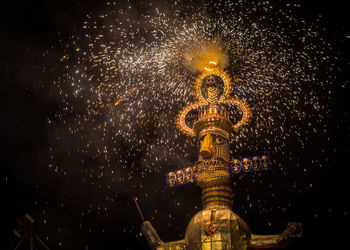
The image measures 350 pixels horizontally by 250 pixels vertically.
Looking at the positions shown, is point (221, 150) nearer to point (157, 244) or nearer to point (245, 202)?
point (157, 244)

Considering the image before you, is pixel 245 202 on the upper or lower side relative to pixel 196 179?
upper

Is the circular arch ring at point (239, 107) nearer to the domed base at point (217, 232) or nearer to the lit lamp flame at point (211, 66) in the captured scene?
the lit lamp flame at point (211, 66)

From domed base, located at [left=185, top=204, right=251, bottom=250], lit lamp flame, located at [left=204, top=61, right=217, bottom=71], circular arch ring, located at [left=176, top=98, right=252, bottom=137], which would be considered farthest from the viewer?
lit lamp flame, located at [left=204, top=61, right=217, bottom=71]

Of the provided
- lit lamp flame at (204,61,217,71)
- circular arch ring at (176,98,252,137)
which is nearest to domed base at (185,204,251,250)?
circular arch ring at (176,98,252,137)

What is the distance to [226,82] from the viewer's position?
48.2ft

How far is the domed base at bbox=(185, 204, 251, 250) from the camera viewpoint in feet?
38.8

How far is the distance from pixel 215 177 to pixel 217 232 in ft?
6.62

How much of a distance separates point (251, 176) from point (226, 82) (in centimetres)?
689

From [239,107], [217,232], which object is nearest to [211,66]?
[239,107]

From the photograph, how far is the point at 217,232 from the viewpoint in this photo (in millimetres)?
11977

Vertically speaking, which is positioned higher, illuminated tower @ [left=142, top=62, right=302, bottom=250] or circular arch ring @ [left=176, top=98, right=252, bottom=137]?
circular arch ring @ [left=176, top=98, right=252, bottom=137]

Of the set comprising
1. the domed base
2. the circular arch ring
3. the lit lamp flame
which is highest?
the lit lamp flame

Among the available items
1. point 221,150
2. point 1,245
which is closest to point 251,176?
point 221,150

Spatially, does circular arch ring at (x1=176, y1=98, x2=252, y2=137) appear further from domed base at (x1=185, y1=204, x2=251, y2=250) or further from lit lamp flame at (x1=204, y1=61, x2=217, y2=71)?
domed base at (x1=185, y1=204, x2=251, y2=250)
